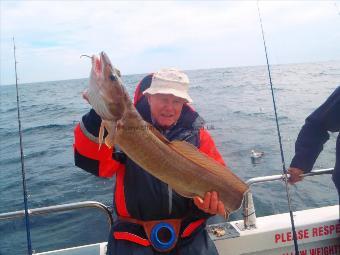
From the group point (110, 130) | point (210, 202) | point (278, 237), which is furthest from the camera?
point (278, 237)

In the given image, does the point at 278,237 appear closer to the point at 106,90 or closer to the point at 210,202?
the point at 210,202

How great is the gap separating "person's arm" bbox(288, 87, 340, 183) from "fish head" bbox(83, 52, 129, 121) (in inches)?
89.7

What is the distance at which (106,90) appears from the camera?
96.1 inches

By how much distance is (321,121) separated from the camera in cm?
388

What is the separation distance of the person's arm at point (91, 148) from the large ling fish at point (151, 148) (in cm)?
22

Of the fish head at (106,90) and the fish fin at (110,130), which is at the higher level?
the fish head at (106,90)

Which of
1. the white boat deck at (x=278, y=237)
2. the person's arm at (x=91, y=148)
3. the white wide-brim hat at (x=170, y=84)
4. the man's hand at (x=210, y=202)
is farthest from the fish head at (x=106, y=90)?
the white boat deck at (x=278, y=237)

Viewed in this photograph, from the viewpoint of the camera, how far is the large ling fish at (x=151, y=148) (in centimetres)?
244

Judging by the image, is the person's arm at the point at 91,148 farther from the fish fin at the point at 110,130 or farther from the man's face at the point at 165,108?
the man's face at the point at 165,108

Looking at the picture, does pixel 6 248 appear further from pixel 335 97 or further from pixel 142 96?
pixel 335 97

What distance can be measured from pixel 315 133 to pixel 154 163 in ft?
6.88

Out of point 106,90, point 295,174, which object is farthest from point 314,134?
point 106,90

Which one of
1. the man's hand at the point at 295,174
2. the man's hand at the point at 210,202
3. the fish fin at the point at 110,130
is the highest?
the fish fin at the point at 110,130

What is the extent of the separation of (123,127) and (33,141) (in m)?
20.9
